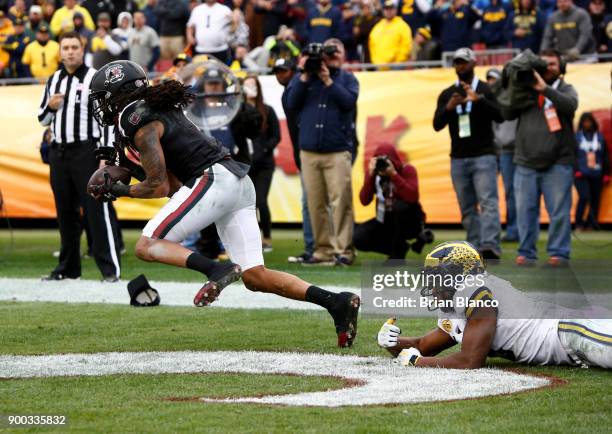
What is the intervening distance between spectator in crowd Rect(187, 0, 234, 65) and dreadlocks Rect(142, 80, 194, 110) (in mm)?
10233

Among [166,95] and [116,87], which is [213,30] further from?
[166,95]

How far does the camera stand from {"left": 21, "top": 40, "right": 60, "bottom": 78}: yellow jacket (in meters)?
18.3

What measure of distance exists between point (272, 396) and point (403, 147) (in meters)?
10.2

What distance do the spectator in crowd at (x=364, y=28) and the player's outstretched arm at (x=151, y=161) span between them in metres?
10.7

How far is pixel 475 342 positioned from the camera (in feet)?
19.6

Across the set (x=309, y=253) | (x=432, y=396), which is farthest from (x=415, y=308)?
(x=309, y=253)

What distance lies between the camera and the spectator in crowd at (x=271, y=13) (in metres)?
18.3

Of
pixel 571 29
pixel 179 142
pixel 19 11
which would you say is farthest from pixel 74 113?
pixel 19 11

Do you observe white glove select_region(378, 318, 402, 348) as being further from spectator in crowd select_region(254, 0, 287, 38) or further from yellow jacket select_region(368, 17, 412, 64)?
spectator in crowd select_region(254, 0, 287, 38)

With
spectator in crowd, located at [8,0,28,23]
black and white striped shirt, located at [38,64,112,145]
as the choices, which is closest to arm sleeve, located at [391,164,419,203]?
black and white striped shirt, located at [38,64,112,145]

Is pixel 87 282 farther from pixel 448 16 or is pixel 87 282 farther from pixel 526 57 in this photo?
pixel 448 16

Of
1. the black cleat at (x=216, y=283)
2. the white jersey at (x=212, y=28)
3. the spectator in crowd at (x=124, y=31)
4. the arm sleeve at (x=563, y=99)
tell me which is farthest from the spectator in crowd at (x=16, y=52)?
the black cleat at (x=216, y=283)

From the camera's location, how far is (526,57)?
36.2 feet

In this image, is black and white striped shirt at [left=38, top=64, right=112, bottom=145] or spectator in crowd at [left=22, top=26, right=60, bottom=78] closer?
black and white striped shirt at [left=38, top=64, right=112, bottom=145]
